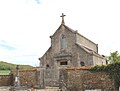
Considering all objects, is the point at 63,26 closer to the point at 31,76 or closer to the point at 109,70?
the point at 31,76

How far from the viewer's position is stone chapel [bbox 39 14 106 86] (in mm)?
31766

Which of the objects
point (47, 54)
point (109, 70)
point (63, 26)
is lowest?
point (109, 70)

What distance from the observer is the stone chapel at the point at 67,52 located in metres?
31.8

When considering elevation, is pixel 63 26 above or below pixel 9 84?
above

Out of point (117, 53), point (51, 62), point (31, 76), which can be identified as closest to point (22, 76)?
point (31, 76)

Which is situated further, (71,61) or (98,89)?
(71,61)

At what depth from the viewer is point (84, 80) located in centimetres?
2298

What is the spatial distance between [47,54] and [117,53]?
19684mm

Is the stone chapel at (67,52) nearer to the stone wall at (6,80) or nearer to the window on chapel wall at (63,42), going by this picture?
the window on chapel wall at (63,42)

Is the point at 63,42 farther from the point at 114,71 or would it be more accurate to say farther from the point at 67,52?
the point at 114,71

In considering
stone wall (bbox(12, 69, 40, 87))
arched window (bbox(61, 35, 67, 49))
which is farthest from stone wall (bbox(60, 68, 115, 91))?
arched window (bbox(61, 35, 67, 49))

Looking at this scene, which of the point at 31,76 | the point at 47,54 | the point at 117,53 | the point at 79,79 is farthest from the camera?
the point at 117,53

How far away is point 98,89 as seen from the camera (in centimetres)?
2203

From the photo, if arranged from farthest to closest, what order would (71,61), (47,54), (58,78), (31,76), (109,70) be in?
(47,54)
(71,61)
(31,76)
(58,78)
(109,70)
